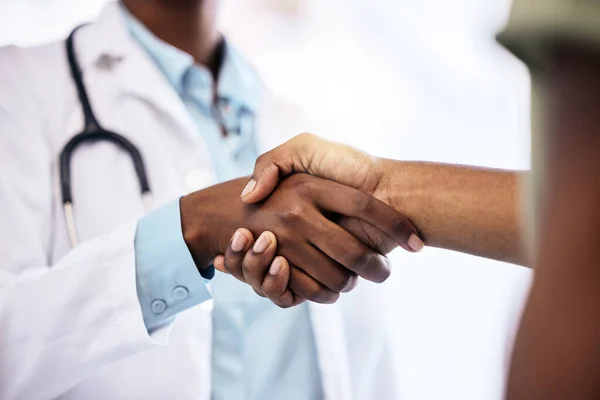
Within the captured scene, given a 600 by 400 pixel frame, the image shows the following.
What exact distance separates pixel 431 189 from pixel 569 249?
429 mm

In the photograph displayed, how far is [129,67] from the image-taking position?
85cm

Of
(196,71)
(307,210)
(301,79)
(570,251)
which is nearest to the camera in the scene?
(570,251)

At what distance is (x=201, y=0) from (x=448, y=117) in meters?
0.47

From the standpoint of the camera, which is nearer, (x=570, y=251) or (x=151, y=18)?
(x=570, y=251)

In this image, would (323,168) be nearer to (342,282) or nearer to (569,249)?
(342,282)

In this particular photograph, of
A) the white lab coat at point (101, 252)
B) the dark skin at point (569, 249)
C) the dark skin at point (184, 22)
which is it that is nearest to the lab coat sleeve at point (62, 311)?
the white lab coat at point (101, 252)

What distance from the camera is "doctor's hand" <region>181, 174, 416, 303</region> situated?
27.0 inches

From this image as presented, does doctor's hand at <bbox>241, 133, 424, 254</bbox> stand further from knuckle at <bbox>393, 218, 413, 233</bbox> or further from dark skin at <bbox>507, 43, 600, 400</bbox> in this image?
dark skin at <bbox>507, 43, 600, 400</bbox>

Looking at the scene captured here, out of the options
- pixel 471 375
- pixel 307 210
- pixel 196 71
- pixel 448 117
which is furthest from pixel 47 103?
pixel 471 375

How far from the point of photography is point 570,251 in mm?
233

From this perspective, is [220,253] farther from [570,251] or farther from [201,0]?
[570,251]

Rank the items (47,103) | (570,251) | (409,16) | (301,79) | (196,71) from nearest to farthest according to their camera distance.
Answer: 1. (570,251)
2. (47,103)
3. (196,71)
4. (301,79)
5. (409,16)

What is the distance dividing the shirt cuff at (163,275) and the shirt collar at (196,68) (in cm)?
27

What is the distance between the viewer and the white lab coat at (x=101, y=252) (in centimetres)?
67
